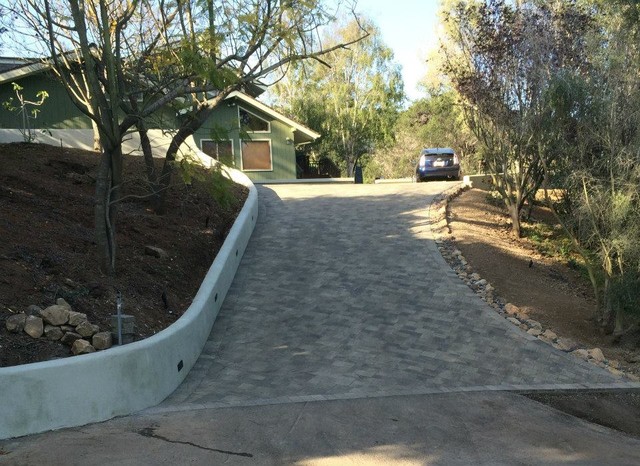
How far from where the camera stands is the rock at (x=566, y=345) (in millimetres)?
9883

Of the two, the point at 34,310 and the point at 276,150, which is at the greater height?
the point at 276,150

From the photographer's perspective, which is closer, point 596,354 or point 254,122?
point 596,354

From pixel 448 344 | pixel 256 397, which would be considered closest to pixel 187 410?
pixel 256 397

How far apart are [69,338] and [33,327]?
40 centimetres

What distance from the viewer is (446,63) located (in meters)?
18.0

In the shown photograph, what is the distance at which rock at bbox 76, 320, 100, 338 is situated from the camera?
22.6ft

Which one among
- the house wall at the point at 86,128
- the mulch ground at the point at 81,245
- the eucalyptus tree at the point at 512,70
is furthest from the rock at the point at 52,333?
the eucalyptus tree at the point at 512,70

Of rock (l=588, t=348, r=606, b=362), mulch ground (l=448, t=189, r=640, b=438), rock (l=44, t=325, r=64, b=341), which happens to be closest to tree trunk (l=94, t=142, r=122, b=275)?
rock (l=44, t=325, r=64, b=341)

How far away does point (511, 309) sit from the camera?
11.1 m

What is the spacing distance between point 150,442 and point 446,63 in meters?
15.3

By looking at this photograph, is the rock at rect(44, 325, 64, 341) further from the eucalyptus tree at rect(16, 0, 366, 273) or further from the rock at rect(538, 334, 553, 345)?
the rock at rect(538, 334, 553, 345)

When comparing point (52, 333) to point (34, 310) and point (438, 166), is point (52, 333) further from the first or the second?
point (438, 166)

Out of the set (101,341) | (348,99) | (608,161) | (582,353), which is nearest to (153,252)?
(101,341)

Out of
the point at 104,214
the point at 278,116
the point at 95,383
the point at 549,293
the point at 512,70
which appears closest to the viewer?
the point at 95,383
